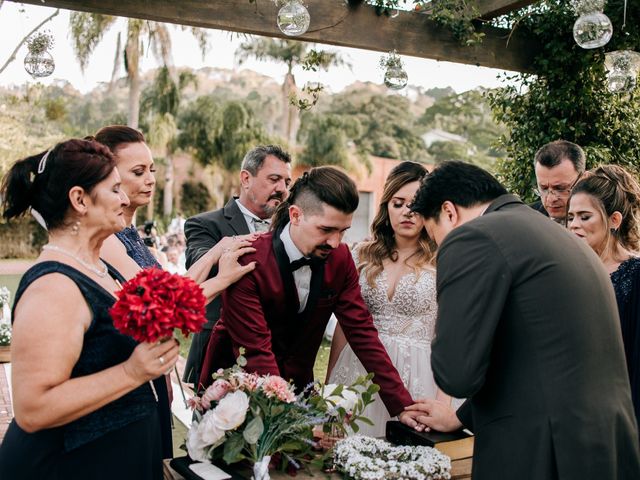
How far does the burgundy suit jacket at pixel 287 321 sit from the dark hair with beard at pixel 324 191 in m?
0.22

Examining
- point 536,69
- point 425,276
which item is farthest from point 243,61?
point 425,276

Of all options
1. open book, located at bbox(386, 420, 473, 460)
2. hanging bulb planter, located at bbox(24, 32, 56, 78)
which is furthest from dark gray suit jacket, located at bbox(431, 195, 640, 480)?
hanging bulb planter, located at bbox(24, 32, 56, 78)

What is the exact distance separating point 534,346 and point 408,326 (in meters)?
1.71

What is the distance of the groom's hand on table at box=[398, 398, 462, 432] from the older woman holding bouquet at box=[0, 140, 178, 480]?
96cm

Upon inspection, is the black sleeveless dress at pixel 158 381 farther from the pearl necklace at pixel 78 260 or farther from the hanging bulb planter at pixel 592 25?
the hanging bulb planter at pixel 592 25

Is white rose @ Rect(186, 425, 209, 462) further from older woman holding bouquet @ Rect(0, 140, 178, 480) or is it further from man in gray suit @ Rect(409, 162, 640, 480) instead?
man in gray suit @ Rect(409, 162, 640, 480)

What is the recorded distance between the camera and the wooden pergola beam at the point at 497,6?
5.22 metres

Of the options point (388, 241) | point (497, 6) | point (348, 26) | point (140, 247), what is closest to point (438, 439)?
point (388, 241)

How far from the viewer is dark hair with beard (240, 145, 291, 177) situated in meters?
3.97

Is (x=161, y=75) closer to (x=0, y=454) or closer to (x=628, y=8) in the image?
(x=628, y=8)

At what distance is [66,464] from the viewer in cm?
186

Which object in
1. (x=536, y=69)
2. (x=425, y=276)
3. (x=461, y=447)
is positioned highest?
(x=536, y=69)

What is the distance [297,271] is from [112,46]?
21.8 metres

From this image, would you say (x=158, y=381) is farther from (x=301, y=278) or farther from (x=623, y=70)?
(x=623, y=70)
